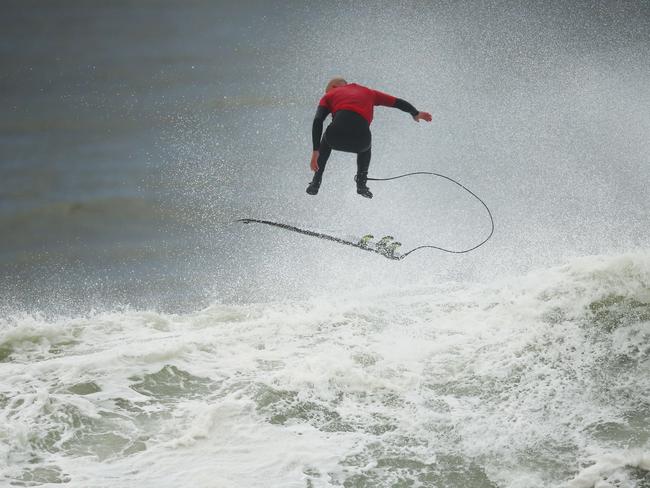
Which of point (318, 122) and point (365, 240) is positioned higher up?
point (318, 122)

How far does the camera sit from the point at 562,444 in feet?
12.8

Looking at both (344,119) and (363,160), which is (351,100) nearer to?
(344,119)

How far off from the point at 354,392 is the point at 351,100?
202cm

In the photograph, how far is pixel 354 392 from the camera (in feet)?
15.0

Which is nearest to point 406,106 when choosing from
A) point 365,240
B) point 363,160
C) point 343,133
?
point 363,160

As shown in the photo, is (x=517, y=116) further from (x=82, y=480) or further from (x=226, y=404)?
(x=82, y=480)

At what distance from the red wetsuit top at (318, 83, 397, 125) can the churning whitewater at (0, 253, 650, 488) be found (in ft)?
5.66

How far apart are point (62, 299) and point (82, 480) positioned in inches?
178

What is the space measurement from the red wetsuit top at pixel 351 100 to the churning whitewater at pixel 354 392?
1.73 metres

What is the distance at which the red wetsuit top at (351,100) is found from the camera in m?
4.89

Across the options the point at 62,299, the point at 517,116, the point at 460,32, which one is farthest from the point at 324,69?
the point at 62,299

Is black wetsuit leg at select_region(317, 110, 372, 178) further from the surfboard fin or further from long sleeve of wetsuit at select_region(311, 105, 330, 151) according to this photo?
the surfboard fin

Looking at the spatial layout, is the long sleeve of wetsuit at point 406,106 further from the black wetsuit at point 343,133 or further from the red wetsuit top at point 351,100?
the black wetsuit at point 343,133

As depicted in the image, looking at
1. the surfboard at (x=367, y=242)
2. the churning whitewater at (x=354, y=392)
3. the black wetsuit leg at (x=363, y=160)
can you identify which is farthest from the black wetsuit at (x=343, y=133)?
the churning whitewater at (x=354, y=392)
